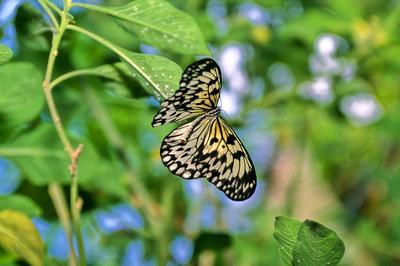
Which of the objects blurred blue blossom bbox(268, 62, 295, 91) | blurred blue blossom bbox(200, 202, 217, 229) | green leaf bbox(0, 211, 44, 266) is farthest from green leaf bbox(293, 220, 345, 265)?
blurred blue blossom bbox(268, 62, 295, 91)

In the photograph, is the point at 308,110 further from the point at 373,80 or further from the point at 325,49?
the point at 373,80

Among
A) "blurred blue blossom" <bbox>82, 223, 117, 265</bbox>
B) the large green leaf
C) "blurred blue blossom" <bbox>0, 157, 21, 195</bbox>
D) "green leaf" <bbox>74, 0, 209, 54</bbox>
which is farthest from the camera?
"blurred blue blossom" <bbox>82, 223, 117, 265</bbox>

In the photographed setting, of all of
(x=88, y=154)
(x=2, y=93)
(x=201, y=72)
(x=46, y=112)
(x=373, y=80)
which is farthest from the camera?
(x=373, y=80)

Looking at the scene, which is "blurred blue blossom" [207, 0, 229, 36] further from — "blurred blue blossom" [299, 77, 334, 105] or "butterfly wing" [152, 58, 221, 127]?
"butterfly wing" [152, 58, 221, 127]

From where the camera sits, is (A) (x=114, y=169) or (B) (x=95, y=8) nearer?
(B) (x=95, y=8)

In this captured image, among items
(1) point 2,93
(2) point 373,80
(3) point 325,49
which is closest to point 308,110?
(3) point 325,49

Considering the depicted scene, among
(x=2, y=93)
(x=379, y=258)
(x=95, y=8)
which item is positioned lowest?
(x=379, y=258)

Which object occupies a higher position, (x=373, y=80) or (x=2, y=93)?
(x=373, y=80)


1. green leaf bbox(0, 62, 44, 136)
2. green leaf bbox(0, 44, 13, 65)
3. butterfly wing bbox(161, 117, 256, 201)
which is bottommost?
green leaf bbox(0, 62, 44, 136)
